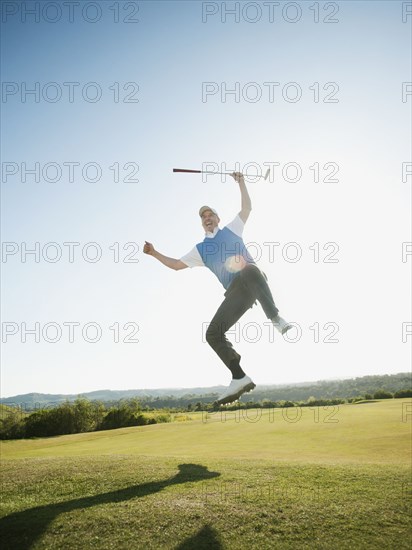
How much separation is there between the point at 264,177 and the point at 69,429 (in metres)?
58.1

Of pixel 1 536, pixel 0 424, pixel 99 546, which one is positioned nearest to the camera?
pixel 99 546

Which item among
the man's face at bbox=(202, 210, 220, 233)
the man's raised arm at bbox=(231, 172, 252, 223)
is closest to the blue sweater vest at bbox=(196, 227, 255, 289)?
the man's face at bbox=(202, 210, 220, 233)

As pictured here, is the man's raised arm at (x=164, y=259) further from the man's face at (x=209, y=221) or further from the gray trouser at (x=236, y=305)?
the gray trouser at (x=236, y=305)

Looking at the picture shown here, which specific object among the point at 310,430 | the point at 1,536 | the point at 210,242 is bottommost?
the point at 310,430

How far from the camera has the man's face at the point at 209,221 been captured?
5.87m

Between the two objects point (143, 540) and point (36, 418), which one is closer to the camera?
point (143, 540)

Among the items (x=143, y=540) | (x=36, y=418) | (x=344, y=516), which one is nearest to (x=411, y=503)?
(x=344, y=516)

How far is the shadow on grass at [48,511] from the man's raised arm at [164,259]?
8463 millimetres

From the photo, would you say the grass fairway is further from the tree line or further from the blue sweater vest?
the tree line

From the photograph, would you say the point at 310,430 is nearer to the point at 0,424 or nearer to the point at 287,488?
the point at 287,488

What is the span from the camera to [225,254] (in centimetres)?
559

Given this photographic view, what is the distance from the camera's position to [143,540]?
9508 mm

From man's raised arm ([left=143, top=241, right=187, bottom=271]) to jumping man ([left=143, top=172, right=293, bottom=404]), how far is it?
16mm

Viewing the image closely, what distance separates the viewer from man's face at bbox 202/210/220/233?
5.87 metres
